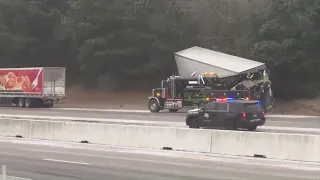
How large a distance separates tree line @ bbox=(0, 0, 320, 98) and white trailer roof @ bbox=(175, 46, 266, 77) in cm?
444

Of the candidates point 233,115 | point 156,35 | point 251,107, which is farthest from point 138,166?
point 156,35

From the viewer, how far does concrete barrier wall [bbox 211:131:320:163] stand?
16156 mm

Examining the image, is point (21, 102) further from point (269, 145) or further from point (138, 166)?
point (269, 145)

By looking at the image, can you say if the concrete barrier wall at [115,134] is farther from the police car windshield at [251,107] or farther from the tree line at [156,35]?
the tree line at [156,35]

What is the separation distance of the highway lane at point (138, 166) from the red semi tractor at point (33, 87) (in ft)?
93.2

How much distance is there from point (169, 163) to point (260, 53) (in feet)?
98.8

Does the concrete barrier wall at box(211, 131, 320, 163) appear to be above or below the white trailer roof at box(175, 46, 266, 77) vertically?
below

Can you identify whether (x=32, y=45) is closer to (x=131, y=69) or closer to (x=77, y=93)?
(x=77, y=93)

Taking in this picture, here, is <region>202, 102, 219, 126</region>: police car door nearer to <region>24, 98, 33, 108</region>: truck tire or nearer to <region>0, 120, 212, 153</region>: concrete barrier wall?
Answer: <region>0, 120, 212, 153</region>: concrete barrier wall

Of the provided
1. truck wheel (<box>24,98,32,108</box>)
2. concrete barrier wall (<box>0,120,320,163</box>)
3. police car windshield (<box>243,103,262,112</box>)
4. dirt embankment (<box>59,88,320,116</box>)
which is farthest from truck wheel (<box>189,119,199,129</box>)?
truck wheel (<box>24,98,32,108</box>)

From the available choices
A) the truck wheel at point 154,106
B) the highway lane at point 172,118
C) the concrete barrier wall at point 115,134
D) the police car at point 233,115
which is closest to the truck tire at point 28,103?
the highway lane at point 172,118

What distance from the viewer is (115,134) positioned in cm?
2159

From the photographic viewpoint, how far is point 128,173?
14188mm

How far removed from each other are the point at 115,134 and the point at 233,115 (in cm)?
518
